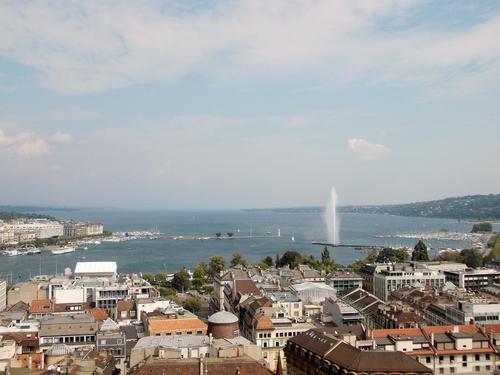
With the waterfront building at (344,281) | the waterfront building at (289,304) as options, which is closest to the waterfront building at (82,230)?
the waterfront building at (344,281)

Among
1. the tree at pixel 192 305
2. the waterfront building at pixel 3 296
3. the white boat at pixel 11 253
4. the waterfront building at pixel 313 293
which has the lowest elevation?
the white boat at pixel 11 253

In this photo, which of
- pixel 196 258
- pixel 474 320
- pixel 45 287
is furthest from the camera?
pixel 196 258

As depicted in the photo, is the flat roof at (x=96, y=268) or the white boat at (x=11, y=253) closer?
the flat roof at (x=96, y=268)

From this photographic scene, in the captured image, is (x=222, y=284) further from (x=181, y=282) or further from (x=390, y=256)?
(x=390, y=256)

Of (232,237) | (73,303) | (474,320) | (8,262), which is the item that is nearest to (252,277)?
(73,303)

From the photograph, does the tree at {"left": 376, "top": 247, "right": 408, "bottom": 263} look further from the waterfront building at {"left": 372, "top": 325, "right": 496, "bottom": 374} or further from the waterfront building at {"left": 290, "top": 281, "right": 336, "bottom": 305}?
the waterfront building at {"left": 372, "top": 325, "right": 496, "bottom": 374}

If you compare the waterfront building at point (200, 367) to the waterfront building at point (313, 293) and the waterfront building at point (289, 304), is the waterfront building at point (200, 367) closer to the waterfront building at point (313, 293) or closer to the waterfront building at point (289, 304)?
the waterfront building at point (289, 304)

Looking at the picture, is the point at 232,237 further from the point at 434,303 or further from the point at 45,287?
the point at 434,303
